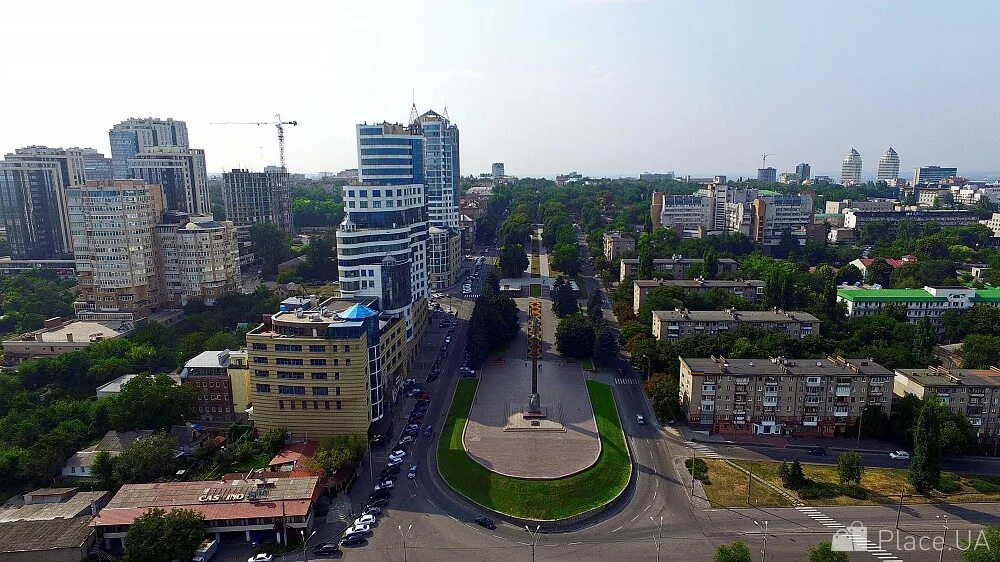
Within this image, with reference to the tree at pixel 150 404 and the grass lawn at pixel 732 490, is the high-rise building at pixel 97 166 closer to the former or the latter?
the tree at pixel 150 404

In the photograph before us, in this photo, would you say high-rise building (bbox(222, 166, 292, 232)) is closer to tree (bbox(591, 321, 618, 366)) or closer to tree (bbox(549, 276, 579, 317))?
tree (bbox(549, 276, 579, 317))

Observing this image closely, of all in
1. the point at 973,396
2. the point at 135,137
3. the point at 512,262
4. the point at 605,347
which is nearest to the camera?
the point at 973,396

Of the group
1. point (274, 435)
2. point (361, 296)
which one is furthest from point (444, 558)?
point (361, 296)

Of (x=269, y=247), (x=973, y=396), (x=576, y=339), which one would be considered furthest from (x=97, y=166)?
(x=973, y=396)

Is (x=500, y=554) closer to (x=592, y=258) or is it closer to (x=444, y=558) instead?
(x=444, y=558)

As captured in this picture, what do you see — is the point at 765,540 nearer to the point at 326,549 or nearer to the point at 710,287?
the point at 326,549

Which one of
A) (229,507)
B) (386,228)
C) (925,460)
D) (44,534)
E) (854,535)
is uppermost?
(386,228)
